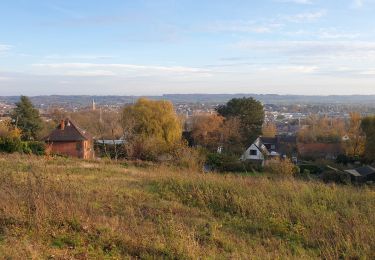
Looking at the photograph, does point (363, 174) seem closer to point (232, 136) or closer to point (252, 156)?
point (252, 156)

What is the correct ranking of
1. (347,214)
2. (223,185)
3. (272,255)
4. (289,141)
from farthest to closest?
(289,141) → (223,185) → (347,214) → (272,255)

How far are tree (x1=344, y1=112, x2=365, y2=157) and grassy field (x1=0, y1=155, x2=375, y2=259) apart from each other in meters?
39.5

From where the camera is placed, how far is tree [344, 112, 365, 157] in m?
45.3

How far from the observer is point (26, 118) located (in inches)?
1861

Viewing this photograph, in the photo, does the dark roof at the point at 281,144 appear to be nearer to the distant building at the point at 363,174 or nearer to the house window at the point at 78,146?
the distant building at the point at 363,174

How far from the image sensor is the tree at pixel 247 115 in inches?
2010

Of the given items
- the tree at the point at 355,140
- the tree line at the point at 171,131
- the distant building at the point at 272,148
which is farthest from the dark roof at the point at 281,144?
the tree at the point at 355,140

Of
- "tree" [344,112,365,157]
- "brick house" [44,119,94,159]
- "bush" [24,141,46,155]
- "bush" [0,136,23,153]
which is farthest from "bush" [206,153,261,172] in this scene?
"tree" [344,112,365,157]

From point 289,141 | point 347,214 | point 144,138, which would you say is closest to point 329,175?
point 144,138

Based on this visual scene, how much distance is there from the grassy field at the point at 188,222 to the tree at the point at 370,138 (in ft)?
114

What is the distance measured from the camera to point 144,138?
36.4 meters

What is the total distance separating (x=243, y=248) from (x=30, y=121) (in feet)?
151

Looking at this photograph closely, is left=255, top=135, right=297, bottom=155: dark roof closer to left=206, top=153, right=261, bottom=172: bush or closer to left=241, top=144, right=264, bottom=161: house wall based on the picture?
left=241, top=144, right=264, bottom=161: house wall

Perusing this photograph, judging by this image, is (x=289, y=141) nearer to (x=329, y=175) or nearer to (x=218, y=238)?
(x=329, y=175)
